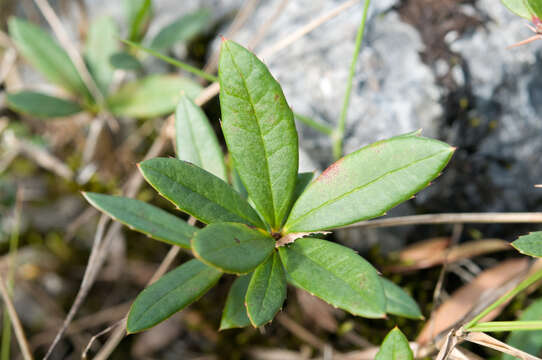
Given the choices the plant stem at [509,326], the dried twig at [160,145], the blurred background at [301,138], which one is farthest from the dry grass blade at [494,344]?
the dried twig at [160,145]

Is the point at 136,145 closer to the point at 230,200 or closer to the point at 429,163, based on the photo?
the point at 230,200

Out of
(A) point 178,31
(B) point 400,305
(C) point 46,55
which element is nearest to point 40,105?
(C) point 46,55

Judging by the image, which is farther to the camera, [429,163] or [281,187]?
→ [281,187]

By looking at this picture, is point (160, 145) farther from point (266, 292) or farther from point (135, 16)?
point (266, 292)

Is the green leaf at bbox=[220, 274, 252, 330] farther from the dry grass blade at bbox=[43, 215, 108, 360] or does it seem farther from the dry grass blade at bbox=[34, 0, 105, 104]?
the dry grass blade at bbox=[34, 0, 105, 104]

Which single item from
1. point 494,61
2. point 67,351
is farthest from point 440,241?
point 67,351

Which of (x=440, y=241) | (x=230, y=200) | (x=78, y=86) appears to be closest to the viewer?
(x=230, y=200)
